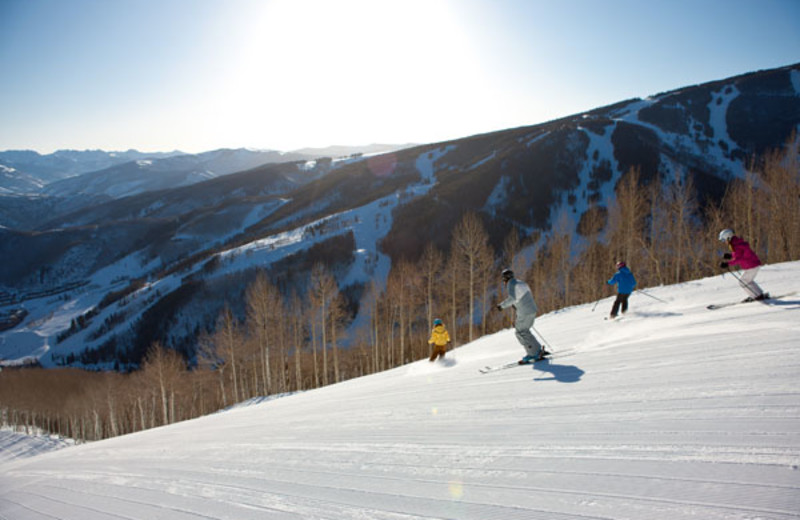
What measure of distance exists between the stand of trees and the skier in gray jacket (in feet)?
73.4

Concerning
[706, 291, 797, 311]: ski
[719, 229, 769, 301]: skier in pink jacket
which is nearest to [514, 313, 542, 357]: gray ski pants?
[706, 291, 797, 311]: ski

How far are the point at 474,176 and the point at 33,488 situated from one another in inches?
5448

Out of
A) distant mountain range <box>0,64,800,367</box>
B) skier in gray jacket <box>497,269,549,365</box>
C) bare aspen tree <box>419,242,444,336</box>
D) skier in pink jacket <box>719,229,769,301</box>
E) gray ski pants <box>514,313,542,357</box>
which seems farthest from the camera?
distant mountain range <box>0,64,800,367</box>

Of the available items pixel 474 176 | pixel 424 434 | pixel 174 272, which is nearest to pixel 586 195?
pixel 474 176

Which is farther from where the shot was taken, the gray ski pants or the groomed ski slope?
the gray ski pants

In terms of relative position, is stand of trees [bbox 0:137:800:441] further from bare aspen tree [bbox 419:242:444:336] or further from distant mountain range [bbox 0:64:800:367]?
distant mountain range [bbox 0:64:800:367]

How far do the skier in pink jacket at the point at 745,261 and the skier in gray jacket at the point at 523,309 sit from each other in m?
5.17

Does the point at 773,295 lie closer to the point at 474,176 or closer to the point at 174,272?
the point at 474,176

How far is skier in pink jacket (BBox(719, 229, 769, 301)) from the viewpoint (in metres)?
8.33

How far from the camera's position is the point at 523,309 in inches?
296

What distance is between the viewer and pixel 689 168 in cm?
12581

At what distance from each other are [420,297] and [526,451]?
133ft

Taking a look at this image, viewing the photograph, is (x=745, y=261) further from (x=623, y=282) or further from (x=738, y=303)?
(x=623, y=282)

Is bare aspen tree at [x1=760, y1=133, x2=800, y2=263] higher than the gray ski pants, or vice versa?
bare aspen tree at [x1=760, y1=133, x2=800, y2=263]
